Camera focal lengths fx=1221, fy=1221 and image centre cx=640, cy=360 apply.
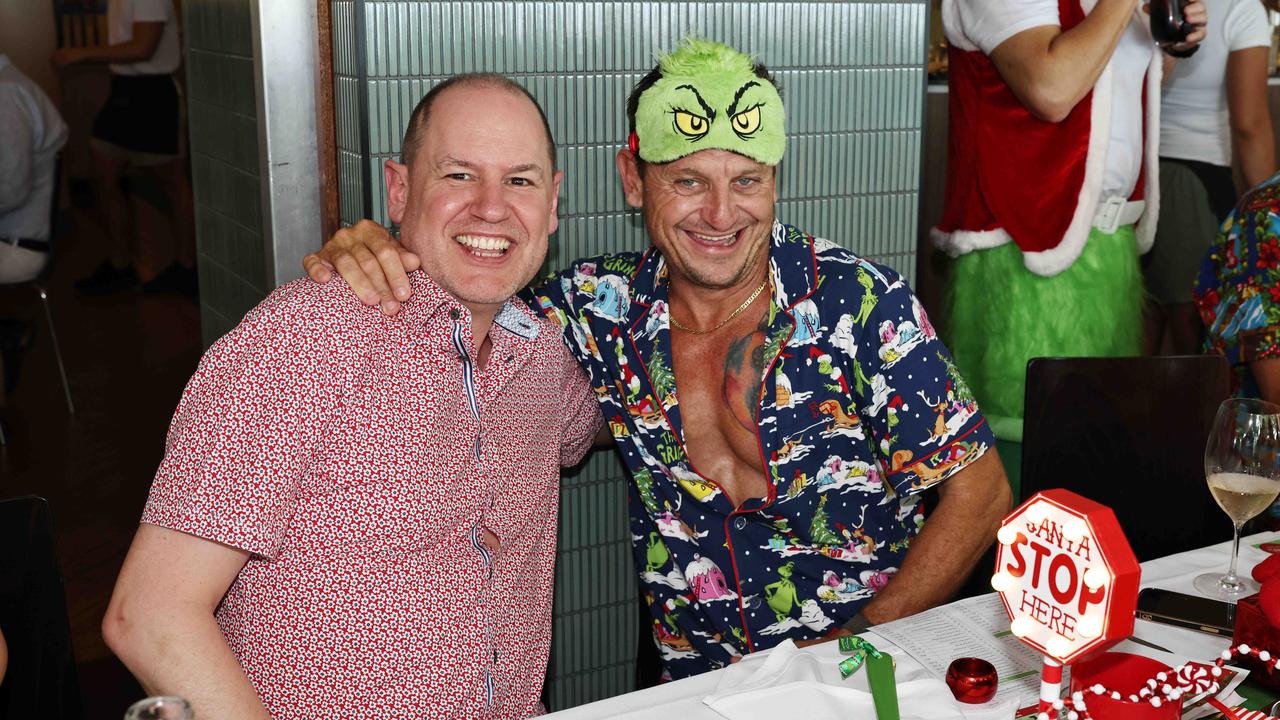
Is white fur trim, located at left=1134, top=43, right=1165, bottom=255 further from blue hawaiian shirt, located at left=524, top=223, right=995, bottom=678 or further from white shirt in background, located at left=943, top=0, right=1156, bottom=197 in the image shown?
blue hawaiian shirt, located at left=524, top=223, right=995, bottom=678

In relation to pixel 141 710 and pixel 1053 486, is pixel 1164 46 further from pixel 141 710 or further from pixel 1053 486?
pixel 141 710

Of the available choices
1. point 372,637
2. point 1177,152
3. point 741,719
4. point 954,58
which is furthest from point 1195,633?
point 1177,152

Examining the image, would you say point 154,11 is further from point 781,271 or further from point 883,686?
point 883,686

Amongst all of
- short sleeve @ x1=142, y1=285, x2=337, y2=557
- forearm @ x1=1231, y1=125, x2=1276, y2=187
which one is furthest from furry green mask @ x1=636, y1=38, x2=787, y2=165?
forearm @ x1=1231, y1=125, x2=1276, y2=187

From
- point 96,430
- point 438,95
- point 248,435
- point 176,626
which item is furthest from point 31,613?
point 96,430

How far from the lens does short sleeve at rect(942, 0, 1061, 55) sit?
262 cm

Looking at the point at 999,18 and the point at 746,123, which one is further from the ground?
the point at 999,18

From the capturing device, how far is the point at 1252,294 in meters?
2.32

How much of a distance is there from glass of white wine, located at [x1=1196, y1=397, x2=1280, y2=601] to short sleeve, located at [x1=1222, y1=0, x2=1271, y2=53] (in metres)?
2.18

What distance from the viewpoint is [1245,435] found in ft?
5.13

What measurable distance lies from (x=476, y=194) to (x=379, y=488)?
1.49 ft

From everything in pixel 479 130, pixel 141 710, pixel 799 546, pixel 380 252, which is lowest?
pixel 799 546

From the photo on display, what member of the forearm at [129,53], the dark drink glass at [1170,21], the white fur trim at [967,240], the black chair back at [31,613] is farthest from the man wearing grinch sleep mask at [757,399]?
the forearm at [129,53]

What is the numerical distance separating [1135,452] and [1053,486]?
0.16 m
